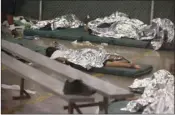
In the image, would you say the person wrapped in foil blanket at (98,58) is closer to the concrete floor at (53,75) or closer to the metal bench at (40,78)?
the concrete floor at (53,75)

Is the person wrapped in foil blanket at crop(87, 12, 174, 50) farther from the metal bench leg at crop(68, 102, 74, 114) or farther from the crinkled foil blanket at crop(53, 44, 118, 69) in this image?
the metal bench leg at crop(68, 102, 74, 114)

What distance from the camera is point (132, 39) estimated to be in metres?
2.69

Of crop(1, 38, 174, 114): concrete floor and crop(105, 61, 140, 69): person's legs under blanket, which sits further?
crop(105, 61, 140, 69): person's legs under blanket

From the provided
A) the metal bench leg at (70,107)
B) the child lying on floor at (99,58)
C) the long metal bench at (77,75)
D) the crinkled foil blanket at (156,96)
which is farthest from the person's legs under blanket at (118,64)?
the metal bench leg at (70,107)

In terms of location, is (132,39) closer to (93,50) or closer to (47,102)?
(93,50)

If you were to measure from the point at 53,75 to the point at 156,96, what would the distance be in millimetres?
432

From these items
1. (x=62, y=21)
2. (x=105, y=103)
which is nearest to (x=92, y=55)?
(x=62, y=21)

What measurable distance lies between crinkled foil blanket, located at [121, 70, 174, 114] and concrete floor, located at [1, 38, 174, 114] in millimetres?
73

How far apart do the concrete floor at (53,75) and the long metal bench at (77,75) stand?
0.11 ft

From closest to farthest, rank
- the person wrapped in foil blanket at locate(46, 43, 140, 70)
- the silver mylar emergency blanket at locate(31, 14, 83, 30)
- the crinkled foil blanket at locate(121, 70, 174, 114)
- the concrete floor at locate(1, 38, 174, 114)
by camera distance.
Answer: the crinkled foil blanket at locate(121, 70, 174, 114)
the concrete floor at locate(1, 38, 174, 114)
the silver mylar emergency blanket at locate(31, 14, 83, 30)
the person wrapped in foil blanket at locate(46, 43, 140, 70)

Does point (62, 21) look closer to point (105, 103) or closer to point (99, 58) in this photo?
point (99, 58)

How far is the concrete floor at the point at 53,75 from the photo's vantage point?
1.57m

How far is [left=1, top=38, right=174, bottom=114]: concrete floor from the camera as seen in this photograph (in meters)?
1.57

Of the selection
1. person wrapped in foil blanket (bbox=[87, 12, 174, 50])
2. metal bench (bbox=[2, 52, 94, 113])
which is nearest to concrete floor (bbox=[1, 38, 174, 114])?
metal bench (bbox=[2, 52, 94, 113])
